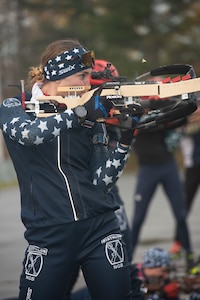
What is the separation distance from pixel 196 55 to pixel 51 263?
31.2 metres

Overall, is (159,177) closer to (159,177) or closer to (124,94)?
(159,177)

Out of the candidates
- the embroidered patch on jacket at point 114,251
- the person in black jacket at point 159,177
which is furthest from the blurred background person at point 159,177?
the embroidered patch on jacket at point 114,251

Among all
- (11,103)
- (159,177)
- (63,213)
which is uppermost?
(11,103)

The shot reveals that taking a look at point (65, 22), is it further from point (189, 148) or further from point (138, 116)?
point (138, 116)

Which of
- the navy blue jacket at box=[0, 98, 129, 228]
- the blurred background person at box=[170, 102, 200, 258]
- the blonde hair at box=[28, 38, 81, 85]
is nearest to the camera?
the navy blue jacket at box=[0, 98, 129, 228]

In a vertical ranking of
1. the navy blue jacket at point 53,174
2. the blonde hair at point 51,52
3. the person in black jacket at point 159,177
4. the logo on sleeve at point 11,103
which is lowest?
the person in black jacket at point 159,177

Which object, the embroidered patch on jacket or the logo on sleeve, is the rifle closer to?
the logo on sleeve

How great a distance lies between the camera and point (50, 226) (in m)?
4.52

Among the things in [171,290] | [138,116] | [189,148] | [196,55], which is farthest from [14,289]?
[196,55]

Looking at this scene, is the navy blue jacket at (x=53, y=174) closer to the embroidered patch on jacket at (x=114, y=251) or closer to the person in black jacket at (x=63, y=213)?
the person in black jacket at (x=63, y=213)

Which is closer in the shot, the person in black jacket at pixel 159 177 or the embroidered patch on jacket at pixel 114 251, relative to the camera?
the embroidered patch on jacket at pixel 114 251

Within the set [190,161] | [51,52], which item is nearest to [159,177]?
[190,161]

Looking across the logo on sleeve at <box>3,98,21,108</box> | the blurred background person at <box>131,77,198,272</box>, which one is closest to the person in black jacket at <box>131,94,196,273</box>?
the blurred background person at <box>131,77,198,272</box>

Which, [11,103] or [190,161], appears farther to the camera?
[190,161]
